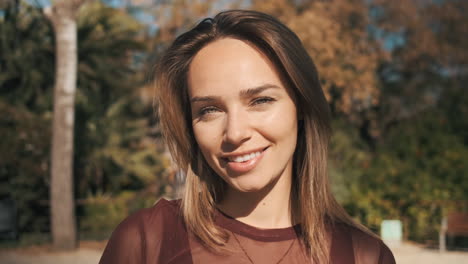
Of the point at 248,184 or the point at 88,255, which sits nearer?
the point at 248,184

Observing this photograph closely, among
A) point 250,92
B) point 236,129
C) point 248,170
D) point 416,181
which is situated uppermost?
point 250,92

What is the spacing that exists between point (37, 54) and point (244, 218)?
13.8 metres

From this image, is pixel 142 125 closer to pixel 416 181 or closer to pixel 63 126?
pixel 63 126

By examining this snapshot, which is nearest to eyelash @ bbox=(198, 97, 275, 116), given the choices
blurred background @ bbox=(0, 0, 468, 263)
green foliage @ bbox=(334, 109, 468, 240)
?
blurred background @ bbox=(0, 0, 468, 263)

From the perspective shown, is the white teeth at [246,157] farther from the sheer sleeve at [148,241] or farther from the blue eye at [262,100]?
the sheer sleeve at [148,241]

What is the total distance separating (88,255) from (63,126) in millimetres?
2792

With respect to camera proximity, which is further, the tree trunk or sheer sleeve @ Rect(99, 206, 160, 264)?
the tree trunk

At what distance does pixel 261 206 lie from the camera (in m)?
1.69

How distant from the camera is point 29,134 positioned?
13461 mm

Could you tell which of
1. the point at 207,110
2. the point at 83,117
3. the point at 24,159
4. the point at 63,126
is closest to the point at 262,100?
the point at 207,110

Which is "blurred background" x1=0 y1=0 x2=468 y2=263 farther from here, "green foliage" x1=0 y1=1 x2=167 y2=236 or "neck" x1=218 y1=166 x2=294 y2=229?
"neck" x1=218 y1=166 x2=294 y2=229

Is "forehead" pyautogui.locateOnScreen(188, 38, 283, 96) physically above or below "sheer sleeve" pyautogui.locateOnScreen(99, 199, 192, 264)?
above

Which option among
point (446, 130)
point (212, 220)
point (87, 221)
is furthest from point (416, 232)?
point (212, 220)

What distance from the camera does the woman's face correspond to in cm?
155
